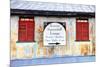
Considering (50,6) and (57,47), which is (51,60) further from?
(50,6)

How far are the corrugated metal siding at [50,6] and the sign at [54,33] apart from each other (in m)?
0.09

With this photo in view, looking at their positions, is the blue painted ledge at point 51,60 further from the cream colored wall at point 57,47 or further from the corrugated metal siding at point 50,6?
the corrugated metal siding at point 50,6

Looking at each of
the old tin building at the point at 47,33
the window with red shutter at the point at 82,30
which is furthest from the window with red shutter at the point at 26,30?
the window with red shutter at the point at 82,30

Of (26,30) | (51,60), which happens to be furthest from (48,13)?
(51,60)

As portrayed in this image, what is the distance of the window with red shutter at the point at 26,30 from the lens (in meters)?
1.15

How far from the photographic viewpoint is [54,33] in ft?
3.94

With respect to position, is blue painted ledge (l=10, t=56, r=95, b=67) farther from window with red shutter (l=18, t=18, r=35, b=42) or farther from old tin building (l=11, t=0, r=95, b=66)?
window with red shutter (l=18, t=18, r=35, b=42)

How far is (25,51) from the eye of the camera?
3.79ft

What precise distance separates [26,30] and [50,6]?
192 millimetres

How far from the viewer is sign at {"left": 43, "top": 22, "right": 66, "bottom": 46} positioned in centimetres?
119
